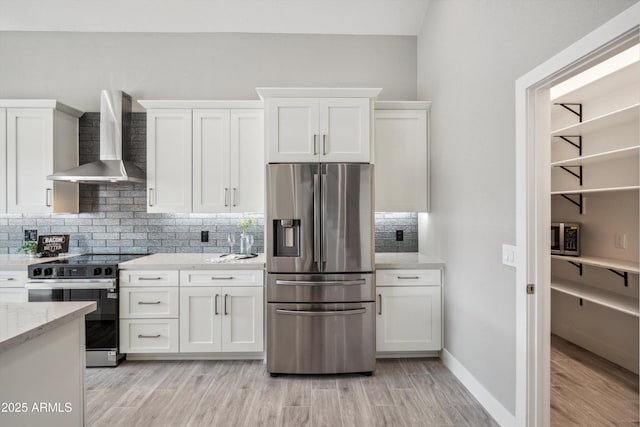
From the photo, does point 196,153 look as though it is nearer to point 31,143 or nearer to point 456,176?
point 31,143

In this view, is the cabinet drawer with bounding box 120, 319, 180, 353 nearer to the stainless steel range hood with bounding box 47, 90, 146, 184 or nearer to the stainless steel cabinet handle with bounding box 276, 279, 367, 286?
the stainless steel cabinet handle with bounding box 276, 279, 367, 286

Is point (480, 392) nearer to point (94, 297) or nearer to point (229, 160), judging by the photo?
point (229, 160)

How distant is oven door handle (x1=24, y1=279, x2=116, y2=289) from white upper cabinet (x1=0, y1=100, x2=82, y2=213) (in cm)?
72

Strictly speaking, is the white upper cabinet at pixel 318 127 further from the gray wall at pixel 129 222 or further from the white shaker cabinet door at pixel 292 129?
the gray wall at pixel 129 222

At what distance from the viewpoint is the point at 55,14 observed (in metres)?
3.60

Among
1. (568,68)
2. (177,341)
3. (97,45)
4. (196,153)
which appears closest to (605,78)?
(568,68)

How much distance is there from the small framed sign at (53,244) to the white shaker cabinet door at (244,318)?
177 cm

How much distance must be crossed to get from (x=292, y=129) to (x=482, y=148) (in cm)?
150

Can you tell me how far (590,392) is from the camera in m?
2.62

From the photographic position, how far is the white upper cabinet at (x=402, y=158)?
11.5ft

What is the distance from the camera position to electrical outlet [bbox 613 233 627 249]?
2895 millimetres

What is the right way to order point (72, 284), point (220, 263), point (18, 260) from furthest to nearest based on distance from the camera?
point (18, 260)
point (220, 263)
point (72, 284)

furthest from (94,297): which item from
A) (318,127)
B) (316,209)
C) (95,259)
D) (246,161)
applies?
(318,127)

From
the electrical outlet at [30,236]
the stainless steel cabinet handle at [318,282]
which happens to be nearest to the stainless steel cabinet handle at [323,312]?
the stainless steel cabinet handle at [318,282]
